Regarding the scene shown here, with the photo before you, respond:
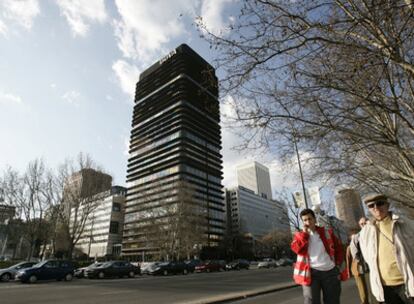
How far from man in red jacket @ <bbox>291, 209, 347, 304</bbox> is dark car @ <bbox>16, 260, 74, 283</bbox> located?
19559 mm

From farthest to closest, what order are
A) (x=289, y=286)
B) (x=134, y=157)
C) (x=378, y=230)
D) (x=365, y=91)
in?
(x=134, y=157) → (x=289, y=286) → (x=365, y=91) → (x=378, y=230)

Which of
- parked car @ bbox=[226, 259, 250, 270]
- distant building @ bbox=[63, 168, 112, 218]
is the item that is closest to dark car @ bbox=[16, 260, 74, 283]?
distant building @ bbox=[63, 168, 112, 218]

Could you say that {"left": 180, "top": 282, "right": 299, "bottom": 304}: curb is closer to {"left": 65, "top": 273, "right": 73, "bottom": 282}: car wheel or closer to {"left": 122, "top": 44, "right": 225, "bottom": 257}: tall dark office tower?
{"left": 65, "top": 273, "right": 73, "bottom": 282}: car wheel

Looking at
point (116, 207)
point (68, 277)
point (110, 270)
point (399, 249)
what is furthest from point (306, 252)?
point (116, 207)

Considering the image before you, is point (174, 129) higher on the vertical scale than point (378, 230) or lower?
higher

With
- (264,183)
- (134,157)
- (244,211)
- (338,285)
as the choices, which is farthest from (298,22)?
(264,183)

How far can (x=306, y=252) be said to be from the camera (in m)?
4.04

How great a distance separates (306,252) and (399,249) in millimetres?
1226

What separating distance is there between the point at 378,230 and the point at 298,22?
140 inches

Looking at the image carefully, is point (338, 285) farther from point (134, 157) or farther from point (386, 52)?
point (134, 157)

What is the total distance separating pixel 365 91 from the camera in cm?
573

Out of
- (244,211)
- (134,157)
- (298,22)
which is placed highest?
(134,157)

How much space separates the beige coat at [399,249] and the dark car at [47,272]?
20.5 m

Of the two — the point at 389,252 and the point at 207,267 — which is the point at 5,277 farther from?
the point at 389,252
